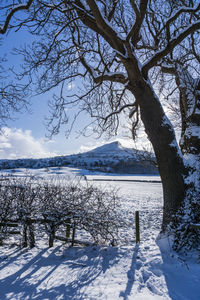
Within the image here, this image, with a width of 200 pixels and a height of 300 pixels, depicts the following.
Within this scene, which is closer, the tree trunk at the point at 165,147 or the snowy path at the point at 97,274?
the snowy path at the point at 97,274

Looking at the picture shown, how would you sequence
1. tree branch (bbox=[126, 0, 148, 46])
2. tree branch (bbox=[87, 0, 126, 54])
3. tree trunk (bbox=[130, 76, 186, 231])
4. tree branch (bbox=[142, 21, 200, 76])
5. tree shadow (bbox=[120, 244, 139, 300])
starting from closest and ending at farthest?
tree shadow (bbox=[120, 244, 139, 300]), tree branch (bbox=[126, 0, 148, 46]), tree branch (bbox=[87, 0, 126, 54]), tree branch (bbox=[142, 21, 200, 76]), tree trunk (bbox=[130, 76, 186, 231])

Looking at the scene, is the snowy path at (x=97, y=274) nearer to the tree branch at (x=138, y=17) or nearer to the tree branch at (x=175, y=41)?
the tree branch at (x=175, y=41)

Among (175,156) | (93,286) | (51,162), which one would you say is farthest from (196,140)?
(51,162)

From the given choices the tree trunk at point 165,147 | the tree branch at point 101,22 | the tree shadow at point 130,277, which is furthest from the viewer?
the tree trunk at point 165,147

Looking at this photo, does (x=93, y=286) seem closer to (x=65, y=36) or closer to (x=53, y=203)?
(x=53, y=203)

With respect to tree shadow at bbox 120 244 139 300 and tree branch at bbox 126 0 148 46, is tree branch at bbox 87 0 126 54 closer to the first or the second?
tree branch at bbox 126 0 148 46

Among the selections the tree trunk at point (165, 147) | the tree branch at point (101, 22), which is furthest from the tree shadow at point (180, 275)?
the tree branch at point (101, 22)

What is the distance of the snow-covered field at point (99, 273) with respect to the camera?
261cm

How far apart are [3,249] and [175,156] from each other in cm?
441

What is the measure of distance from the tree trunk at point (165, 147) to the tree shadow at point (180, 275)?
2.55 feet

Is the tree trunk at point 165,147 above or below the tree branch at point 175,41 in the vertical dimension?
below

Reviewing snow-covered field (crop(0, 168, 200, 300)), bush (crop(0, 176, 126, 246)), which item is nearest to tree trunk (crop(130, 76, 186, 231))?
snow-covered field (crop(0, 168, 200, 300))

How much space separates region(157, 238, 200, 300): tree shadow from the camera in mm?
2574

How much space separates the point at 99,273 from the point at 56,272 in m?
0.75
